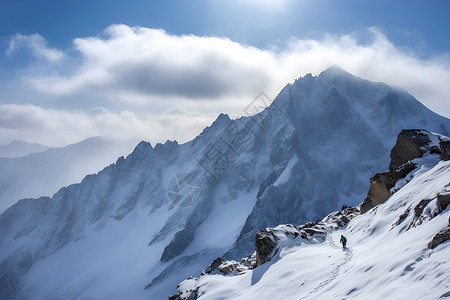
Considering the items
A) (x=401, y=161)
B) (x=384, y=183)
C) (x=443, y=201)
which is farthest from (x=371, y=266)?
(x=401, y=161)

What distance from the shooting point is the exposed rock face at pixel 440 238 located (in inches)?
638

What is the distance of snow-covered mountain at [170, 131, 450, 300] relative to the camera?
609 inches

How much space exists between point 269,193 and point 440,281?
181725 millimetres

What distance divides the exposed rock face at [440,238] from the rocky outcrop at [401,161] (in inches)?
1067

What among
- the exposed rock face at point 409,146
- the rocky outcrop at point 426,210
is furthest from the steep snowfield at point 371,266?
the exposed rock face at point 409,146

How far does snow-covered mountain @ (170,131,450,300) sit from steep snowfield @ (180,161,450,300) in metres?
0.04

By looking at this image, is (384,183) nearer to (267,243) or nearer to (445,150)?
(445,150)

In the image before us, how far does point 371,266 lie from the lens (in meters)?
19.4

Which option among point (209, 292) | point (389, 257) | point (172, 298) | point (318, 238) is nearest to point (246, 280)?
point (209, 292)

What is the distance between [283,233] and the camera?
3944cm

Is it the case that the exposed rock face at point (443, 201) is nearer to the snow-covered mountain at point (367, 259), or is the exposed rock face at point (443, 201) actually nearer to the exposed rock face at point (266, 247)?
the snow-covered mountain at point (367, 259)

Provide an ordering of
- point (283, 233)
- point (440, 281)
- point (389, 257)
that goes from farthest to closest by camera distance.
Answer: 1. point (283, 233)
2. point (389, 257)
3. point (440, 281)

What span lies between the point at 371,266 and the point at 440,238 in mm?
4439

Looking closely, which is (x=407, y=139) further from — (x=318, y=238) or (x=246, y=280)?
(x=246, y=280)
